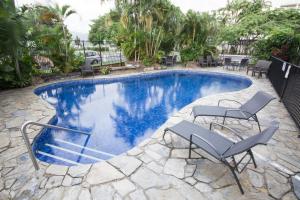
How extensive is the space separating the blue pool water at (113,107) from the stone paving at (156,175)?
0.94 meters

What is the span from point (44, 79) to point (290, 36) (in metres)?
14.1

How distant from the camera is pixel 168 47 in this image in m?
14.9

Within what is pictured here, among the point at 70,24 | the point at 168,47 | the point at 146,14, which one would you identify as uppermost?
the point at 146,14

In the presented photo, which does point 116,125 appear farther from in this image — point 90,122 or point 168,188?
point 168,188

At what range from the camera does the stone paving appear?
2.63 m

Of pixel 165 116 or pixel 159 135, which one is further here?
pixel 165 116

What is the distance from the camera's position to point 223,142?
3201mm

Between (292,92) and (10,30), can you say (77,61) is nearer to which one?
(10,30)

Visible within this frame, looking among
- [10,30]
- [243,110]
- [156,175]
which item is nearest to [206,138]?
[156,175]

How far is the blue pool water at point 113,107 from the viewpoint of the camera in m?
4.50

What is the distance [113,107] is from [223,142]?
4.95 meters

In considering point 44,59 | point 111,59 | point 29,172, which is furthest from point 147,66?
point 29,172

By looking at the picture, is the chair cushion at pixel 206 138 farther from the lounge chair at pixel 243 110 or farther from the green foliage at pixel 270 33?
the green foliage at pixel 270 33

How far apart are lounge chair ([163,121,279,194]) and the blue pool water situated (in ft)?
5.90
